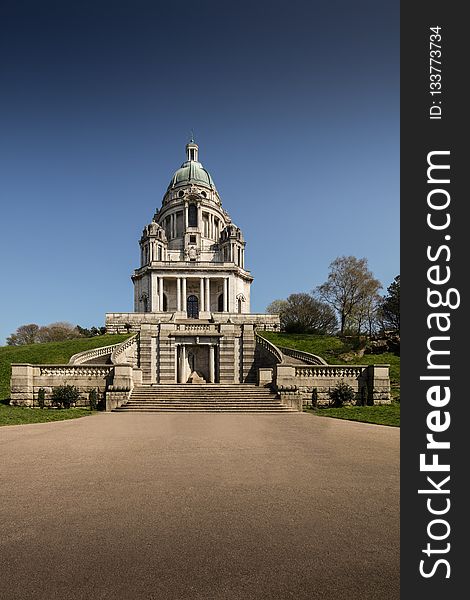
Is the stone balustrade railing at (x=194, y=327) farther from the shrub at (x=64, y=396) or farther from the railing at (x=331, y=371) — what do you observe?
the railing at (x=331, y=371)

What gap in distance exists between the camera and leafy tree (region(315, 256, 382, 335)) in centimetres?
5325

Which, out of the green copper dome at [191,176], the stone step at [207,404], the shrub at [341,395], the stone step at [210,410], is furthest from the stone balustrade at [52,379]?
the green copper dome at [191,176]

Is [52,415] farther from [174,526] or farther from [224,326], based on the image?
[224,326]

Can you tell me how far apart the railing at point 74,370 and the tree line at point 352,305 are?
110ft

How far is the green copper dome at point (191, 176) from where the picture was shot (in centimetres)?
8255

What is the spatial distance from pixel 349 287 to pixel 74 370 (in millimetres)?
41957

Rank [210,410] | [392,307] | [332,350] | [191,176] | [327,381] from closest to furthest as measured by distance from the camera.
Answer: [210,410], [327,381], [332,350], [392,307], [191,176]

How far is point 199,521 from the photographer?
18.1 ft

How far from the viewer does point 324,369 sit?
875 inches

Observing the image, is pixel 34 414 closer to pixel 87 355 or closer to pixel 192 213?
pixel 87 355

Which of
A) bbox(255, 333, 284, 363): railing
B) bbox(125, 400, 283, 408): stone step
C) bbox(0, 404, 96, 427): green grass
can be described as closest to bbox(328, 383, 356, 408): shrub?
bbox(125, 400, 283, 408): stone step

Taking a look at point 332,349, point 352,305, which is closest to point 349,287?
point 352,305

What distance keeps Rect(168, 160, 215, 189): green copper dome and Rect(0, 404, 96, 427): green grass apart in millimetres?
68993

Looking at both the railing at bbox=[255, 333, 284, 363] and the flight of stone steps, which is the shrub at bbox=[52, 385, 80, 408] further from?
the railing at bbox=[255, 333, 284, 363]
